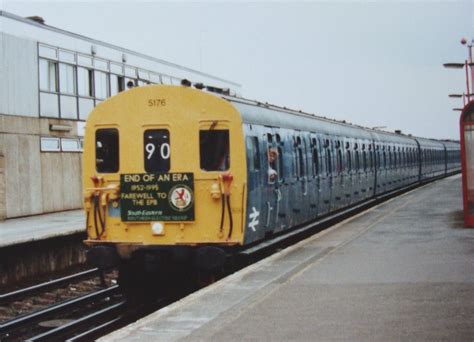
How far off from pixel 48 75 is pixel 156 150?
1587 cm

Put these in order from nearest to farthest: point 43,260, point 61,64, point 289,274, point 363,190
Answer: point 289,274
point 43,260
point 363,190
point 61,64

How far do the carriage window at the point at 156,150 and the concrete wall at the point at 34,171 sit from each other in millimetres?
12428

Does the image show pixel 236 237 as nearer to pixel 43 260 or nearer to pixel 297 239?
pixel 297 239

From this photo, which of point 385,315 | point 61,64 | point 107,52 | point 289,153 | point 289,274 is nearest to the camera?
point 385,315

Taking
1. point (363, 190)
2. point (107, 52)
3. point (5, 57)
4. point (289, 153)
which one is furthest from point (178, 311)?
point (107, 52)

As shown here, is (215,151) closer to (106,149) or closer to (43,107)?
(106,149)

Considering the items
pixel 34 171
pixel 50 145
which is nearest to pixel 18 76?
pixel 50 145

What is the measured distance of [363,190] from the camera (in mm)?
22234

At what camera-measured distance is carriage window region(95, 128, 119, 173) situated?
35.3ft

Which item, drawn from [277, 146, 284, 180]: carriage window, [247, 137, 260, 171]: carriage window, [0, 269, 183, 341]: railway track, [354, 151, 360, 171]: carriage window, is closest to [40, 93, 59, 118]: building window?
[354, 151, 360, 171]: carriage window

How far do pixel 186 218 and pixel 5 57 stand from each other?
14.4 meters

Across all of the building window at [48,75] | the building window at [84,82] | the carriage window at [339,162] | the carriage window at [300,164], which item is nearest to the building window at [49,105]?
the building window at [48,75]

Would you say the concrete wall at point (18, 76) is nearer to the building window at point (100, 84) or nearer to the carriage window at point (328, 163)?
the building window at point (100, 84)

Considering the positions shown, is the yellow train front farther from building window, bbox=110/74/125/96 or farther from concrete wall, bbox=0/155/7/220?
building window, bbox=110/74/125/96
